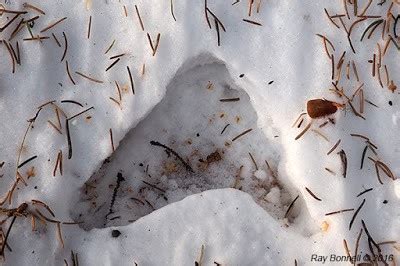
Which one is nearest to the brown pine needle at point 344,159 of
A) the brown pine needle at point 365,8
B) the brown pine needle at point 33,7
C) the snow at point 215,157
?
the snow at point 215,157

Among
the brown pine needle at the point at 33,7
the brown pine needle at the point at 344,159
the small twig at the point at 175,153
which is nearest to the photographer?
the brown pine needle at the point at 344,159

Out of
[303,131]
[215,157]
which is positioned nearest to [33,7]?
[215,157]

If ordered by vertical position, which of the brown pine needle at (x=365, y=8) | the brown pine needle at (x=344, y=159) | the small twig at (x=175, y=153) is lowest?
the small twig at (x=175, y=153)

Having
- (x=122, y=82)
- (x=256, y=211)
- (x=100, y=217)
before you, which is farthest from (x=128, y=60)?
(x=256, y=211)

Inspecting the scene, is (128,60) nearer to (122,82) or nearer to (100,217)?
(122,82)

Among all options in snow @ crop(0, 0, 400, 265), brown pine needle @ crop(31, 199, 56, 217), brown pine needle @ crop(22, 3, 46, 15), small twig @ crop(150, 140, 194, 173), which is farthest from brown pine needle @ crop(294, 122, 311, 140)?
brown pine needle @ crop(22, 3, 46, 15)

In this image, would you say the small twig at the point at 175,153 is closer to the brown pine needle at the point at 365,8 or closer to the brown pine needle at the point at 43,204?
the brown pine needle at the point at 43,204

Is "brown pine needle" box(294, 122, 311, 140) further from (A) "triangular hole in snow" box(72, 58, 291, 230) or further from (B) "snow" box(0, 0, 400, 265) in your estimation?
(A) "triangular hole in snow" box(72, 58, 291, 230)
